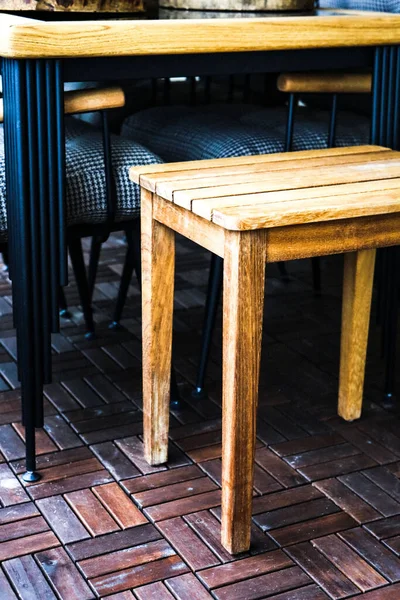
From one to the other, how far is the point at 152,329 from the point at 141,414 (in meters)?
0.43

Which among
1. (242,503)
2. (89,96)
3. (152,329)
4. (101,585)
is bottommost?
(101,585)

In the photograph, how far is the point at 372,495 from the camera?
6.41 feet

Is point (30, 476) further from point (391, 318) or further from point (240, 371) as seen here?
point (391, 318)

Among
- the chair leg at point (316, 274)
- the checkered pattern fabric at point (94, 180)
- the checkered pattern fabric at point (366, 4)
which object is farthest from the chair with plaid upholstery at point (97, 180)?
the chair leg at point (316, 274)

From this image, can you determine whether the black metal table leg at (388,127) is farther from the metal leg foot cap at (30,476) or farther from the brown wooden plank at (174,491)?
the metal leg foot cap at (30,476)

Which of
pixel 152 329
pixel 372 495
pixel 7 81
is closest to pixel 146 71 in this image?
pixel 7 81

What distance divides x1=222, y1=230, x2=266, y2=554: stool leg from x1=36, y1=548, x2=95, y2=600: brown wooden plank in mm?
287

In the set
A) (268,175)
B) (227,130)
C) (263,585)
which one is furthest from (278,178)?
(263,585)

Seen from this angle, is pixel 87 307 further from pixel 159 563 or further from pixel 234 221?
pixel 234 221

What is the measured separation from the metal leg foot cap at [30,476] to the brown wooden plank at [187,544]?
326 mm

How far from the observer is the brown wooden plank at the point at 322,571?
1.64 metres

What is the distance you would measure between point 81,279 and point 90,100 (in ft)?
2.79

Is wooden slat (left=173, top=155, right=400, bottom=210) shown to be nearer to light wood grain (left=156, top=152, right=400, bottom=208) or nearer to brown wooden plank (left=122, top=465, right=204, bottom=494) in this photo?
light wood grain (left=156, top=152, right=400, bottom=208)

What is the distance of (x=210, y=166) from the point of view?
1.91m
